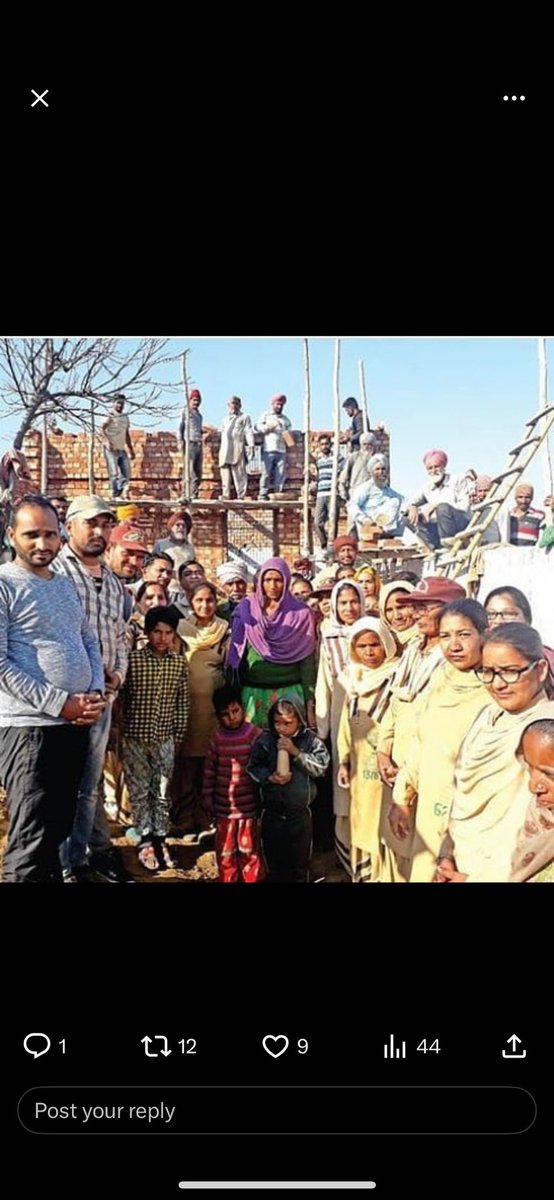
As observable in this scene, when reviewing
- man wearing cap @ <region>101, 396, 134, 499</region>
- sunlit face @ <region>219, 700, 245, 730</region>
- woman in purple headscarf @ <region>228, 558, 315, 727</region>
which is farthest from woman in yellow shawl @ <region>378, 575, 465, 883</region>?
man wearing cap @ <region>101, 396, 134, 499</region>

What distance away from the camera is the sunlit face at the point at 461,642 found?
263 centimetres

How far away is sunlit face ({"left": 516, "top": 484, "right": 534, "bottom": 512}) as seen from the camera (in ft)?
8.75

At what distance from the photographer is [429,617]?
269 centimetres

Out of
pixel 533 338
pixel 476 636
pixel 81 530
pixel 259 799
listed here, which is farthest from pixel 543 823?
pixel 81 530

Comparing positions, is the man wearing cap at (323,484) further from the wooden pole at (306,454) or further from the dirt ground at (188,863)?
the dirt ground at (188,863)

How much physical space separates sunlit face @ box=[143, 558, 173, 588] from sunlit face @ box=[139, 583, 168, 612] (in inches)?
1.0

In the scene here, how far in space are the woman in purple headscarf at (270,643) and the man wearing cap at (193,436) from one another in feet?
0.85

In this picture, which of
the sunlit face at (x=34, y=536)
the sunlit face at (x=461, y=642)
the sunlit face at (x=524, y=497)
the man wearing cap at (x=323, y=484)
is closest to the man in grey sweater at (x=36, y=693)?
the sunlit face at (x=34, y=536)

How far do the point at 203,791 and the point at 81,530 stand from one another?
685mm

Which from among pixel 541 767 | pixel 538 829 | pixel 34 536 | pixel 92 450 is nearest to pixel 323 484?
pixel 92 450

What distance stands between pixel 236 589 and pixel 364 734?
0.47m

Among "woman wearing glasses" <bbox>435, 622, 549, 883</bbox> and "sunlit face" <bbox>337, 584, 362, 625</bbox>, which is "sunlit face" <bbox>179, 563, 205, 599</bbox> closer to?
"sunlit face" <bbox>337, 584, 362, 625</bbox>

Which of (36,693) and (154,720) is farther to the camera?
(154,720)

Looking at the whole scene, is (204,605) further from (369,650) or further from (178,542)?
(369,650)
